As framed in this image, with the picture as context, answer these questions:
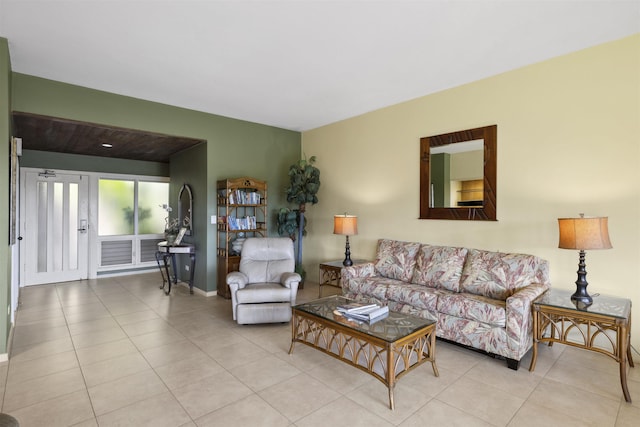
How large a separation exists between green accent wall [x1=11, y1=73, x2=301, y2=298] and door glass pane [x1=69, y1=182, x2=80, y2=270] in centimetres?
55

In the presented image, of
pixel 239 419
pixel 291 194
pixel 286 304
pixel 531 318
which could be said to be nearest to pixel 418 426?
pixel 239 419

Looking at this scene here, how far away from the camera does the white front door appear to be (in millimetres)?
6031

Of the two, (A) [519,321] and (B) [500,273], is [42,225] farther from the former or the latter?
(A) [519,321]

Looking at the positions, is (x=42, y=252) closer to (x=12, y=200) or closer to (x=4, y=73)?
(x=12, y=200)

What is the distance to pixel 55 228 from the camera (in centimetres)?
632

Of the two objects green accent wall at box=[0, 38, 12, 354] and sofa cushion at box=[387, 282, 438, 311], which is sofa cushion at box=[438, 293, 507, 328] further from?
green accent wall at box=[0, 38, 12, 354]

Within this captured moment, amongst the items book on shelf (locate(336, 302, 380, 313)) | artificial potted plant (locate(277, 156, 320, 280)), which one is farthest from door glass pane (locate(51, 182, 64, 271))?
book on shelf (locate(336, 302, 380, 313))

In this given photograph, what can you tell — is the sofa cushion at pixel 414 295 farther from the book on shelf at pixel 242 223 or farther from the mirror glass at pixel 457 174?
the book on shelf at pixel 242 223

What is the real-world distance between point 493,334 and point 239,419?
2157 mm

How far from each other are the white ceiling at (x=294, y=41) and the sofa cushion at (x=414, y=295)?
7.63 feet

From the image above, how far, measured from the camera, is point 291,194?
555 centimetres

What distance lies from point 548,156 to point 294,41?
271 cm

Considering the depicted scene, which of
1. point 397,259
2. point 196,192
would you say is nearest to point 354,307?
point 397,259

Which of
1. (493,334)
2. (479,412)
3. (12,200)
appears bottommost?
(479,412)
